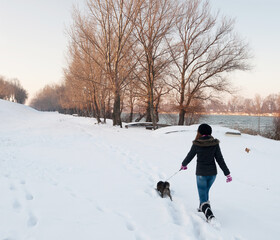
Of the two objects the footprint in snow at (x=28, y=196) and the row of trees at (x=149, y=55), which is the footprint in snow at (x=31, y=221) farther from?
the row of trees at (x=149, y=55)

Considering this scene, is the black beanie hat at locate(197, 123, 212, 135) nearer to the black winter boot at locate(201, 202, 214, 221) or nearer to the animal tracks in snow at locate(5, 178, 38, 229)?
the black winter boot at locate(201, 202, 214, 221)

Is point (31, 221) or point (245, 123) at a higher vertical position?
point (31, 221)

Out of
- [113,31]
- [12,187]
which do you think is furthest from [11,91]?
[12,187]

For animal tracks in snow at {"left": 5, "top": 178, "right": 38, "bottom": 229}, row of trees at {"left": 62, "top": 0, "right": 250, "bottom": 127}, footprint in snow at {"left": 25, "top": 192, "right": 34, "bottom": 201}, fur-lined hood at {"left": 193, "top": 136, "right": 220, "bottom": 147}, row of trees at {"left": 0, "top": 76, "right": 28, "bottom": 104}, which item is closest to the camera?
animal tracks in snow at {"left": 5, "top": 178, "right": 38, "bottom": 229}

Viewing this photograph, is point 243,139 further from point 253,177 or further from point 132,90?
point 132,90

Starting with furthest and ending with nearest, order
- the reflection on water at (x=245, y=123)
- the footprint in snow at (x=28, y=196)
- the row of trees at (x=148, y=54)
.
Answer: the reflection on water at (x=245, y=123)
the row of trees at (x=148, y=54)
the footprint in snow at (x=28, y=196)

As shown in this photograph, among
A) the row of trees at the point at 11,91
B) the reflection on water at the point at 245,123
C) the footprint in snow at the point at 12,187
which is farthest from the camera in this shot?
the row of trees at the point at 11,91

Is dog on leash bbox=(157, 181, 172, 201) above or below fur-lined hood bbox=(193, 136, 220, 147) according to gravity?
below

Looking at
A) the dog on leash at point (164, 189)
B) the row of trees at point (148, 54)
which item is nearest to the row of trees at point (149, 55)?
the row of trees at point (148, 54)

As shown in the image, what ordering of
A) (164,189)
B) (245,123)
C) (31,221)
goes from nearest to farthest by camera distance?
(31,221), (164,189), (245,123)

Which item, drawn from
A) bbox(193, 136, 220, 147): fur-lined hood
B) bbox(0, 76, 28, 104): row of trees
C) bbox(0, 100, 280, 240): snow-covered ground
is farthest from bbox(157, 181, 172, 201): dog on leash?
bbox(0, 76, 28, 104): row of trees

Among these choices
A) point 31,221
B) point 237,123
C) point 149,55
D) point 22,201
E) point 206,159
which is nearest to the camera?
point 31,221

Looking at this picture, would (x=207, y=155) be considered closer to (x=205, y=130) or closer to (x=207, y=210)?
(x=205, y=130)

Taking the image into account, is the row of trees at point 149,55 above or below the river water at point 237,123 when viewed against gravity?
above
